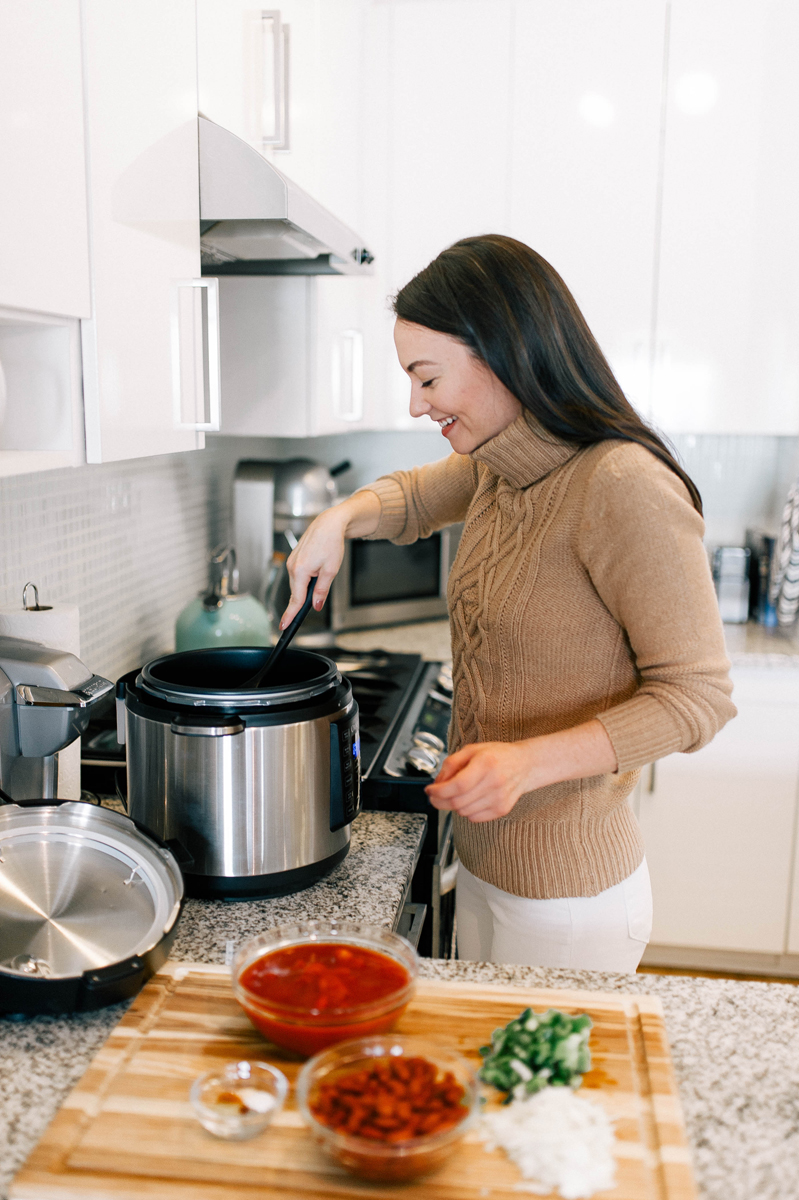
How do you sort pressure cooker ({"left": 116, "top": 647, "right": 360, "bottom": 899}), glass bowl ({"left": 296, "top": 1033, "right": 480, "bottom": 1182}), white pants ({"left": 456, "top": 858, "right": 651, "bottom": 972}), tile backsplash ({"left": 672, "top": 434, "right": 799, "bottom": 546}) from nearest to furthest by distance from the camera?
glass bowl ({"left": 296, "top": 1033, "right": 480, "bottom": 1182})
pressure cooker ({"left": 116, "top": 647, "right": 360, "bottom": 899})
white pants ({"left": 456, "top": 858, "right": 651, "bottom": 972})
tile backsplash ({"left": 672, "top": 434, "right": 799, "bottom": 546})

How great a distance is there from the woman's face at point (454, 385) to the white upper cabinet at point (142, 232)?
1.03 feet

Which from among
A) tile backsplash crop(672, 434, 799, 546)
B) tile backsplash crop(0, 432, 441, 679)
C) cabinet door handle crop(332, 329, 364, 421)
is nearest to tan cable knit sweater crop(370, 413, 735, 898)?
tile backsplash crop(0, 432, 441, 679)

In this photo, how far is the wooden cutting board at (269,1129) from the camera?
2.27 feet

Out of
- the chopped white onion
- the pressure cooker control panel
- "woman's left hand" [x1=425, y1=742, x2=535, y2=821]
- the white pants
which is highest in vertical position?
"woman's left hand" [x1=425, y1=742, x2=535, y2=821]

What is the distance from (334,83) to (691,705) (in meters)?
1.78

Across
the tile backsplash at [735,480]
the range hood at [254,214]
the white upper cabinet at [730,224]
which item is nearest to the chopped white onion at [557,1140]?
the range hood at [254,214]

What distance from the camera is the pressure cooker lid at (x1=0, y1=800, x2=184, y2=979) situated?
96 cm

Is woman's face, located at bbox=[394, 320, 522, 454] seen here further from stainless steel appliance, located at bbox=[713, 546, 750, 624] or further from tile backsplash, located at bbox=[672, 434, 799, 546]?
tile backsplash, located at bbox=[672, 434, 799, 546]

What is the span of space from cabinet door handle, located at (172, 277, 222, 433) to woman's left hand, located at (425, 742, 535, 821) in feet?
2.18

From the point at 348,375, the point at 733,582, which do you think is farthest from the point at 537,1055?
the point at 733,582

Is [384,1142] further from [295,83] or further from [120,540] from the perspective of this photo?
[295,83]

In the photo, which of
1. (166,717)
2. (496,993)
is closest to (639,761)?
(496,993)

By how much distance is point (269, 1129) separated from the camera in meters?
0.75

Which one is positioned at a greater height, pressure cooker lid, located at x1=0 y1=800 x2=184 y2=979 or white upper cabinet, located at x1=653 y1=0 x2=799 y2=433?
white upper cabinet, located at x1=653 y1=0 x2=799 y2=433
